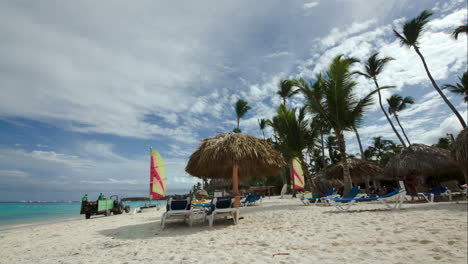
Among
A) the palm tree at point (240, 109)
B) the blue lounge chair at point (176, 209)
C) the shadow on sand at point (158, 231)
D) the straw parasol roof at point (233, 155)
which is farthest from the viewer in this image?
the palm tree at point (240, 109)

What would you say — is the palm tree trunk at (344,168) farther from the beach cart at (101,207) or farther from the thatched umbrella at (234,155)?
the beach cart at (101,207)

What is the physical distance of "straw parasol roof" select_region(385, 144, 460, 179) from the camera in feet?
38.4

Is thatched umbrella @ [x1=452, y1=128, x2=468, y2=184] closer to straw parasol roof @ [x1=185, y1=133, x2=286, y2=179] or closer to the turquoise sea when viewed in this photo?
straw parasol roof @ [x1=185, y1=133, x2=286, y2=179]

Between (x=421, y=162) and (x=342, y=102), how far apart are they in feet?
20.6

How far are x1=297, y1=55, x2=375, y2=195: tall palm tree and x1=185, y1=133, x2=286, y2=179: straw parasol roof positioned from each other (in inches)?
161

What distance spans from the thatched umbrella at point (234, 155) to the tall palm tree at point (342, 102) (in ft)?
13.5

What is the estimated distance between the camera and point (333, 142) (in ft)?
111

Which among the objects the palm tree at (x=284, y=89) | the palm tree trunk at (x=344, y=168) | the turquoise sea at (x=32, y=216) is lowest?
the turquoise sea at (x=32, y=216)

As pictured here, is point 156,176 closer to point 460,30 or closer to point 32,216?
point 32,216

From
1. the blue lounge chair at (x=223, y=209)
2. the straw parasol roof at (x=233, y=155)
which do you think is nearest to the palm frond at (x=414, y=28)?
the straw parasol roof at (x=233, y=155)

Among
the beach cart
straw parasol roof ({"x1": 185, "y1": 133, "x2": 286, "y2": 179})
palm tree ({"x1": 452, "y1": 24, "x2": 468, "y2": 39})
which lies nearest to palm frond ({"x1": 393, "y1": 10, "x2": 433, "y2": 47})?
palm tree ({"x1": 452, "y1": 24, "x2": 468, "y2": 39})

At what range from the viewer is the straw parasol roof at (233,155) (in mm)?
6602

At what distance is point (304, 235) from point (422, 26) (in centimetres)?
1918

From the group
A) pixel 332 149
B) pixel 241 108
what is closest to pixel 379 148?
pixel 332 149
